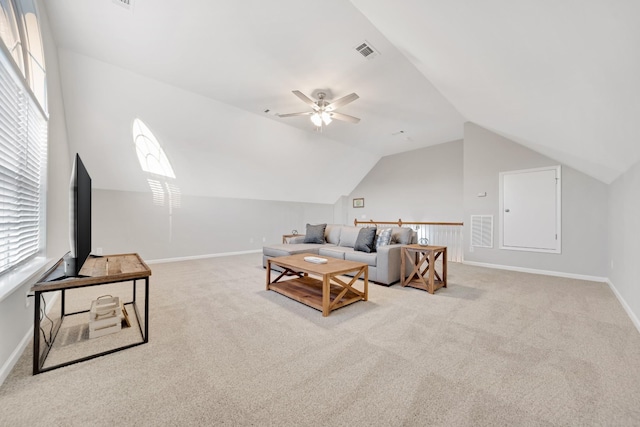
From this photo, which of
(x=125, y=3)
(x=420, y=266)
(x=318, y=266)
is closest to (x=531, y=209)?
(x=420, y=266)

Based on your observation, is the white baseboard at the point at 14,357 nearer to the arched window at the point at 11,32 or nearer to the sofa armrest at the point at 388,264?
the arched window at the point at 11,32

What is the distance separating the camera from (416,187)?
7.48 metres

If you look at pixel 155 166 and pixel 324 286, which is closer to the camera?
pixel 324 286

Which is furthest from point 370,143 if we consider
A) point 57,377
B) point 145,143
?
point 57,377

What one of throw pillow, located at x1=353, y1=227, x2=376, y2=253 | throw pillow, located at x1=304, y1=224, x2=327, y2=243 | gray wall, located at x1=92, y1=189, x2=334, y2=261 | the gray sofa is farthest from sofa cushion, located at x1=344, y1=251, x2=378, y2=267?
gray wall, located at x1=92, y1=189, x2=334, y2=261

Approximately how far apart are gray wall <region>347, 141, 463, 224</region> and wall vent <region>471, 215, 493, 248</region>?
54.1 inches

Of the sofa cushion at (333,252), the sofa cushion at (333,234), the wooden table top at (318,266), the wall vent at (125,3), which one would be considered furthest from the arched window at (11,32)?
the sofa cushion at (333,234)

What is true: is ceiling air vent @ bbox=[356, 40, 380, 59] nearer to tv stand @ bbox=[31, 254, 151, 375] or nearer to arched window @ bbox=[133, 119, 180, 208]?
tv stand @ bbox=[31, 254, 151, 375]

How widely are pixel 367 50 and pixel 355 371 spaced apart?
3351 mm

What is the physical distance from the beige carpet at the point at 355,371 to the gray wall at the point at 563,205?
1.69m

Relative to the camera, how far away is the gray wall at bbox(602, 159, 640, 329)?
2572mm

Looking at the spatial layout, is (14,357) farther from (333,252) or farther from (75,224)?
(333,252)

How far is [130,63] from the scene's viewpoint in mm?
3385

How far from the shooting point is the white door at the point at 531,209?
14.7 ft
